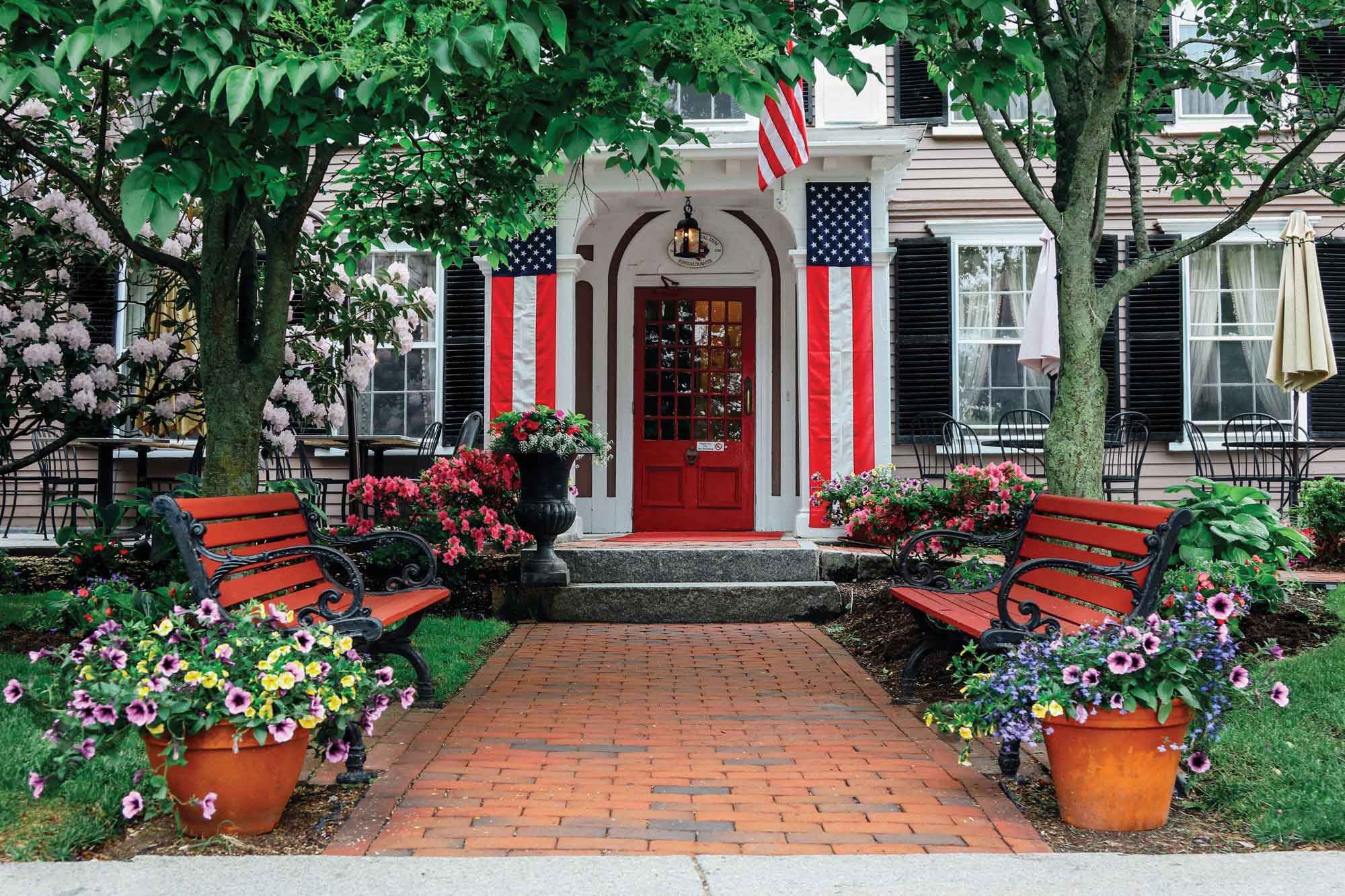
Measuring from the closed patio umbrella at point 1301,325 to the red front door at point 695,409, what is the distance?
4.45 m

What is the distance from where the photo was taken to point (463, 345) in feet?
35.3

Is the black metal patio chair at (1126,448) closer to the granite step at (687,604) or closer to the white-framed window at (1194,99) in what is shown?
the white-framed window at (1194,99)

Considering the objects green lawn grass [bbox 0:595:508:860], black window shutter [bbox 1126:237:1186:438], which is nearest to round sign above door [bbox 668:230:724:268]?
black window shutter [bbox 1126:237:1186:438]

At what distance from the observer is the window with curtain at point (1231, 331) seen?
10.7m

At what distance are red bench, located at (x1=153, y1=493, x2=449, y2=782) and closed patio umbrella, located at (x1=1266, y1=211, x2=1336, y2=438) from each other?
697cm

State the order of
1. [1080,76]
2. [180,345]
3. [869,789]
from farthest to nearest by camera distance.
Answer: [180,345] → [1080,76] → [869,789]

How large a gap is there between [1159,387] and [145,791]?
9.77 m

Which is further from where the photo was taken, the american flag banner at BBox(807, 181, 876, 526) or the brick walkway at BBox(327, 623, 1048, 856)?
the american flag banner at BBox(807, 181, 876, 526)

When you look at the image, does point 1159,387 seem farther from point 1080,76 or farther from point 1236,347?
point 1080,76

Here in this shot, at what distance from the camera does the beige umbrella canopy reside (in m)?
8.70

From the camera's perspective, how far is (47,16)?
3352mm

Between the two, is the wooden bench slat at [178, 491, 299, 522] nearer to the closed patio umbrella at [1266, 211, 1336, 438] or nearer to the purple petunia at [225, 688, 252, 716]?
the purple petunia at [225, 688, 252, 716]

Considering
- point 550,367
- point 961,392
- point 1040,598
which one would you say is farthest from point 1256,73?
point 1040,598

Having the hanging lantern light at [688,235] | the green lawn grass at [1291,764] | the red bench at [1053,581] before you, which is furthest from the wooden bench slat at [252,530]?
the hanging lantern light at [688,235]
